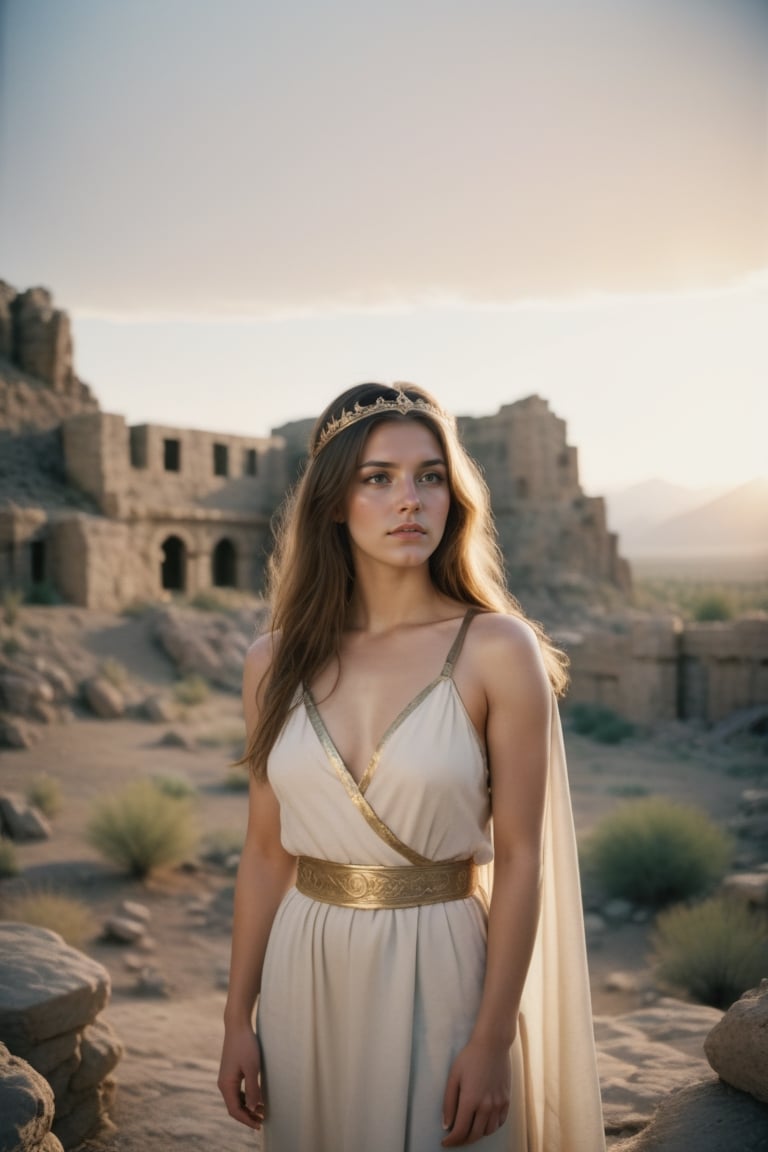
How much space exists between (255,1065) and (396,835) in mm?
671

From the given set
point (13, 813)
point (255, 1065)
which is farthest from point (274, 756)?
point (13, 813)

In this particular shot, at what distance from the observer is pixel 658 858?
25.2ft

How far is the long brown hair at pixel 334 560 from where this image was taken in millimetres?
2250

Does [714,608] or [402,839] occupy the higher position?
[402,839]

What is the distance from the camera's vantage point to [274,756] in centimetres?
218

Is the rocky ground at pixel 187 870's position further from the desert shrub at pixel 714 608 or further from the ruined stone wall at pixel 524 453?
the ruined stone wall at pixel 524 453

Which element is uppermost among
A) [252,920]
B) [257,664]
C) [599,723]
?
[257,664]

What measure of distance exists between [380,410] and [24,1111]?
71.4 inches

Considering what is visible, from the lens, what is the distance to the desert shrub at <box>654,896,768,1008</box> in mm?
5520

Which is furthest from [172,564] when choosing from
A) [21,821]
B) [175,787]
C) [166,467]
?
[21,821]

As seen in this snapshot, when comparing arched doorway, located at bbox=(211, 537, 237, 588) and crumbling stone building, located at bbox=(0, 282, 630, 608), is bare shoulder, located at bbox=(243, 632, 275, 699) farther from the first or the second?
arched doorway, located at bbox=(211, 537, 237, 588)

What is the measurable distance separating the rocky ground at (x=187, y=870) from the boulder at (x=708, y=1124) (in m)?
0.78

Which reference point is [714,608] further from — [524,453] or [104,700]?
[104,700]

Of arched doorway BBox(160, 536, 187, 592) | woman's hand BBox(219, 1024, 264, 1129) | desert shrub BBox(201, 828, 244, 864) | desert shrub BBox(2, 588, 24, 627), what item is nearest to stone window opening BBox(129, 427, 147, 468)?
arched doorway BBox(160, 536, 187, 592)
